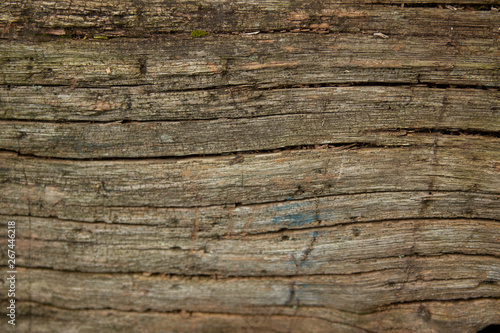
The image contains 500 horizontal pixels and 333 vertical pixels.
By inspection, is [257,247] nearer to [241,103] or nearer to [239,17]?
[241,103]

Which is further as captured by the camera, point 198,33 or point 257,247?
point 257,247

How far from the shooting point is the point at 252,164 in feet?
7.79

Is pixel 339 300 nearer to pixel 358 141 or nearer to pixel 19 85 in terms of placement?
pixel 358 141

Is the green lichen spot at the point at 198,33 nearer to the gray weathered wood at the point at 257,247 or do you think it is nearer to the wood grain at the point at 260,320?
the gray weathered wood at the point at 257,247

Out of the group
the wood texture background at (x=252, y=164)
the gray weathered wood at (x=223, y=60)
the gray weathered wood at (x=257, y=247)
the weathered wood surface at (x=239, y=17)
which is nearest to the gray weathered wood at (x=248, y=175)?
the wood texture background at (x=252, y=164)

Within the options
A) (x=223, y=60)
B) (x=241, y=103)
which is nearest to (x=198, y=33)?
(x=223, y=60)

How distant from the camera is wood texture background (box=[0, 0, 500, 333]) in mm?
2318

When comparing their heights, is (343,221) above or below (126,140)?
below

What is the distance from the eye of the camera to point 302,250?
8.11 feet

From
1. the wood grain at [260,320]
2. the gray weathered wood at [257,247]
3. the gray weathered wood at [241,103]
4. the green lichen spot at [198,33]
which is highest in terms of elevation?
the green lichen spot at [198,33]

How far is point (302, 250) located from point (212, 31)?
170cm

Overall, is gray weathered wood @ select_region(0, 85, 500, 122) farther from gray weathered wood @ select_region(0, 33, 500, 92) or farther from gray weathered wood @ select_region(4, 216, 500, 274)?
gray weathered wood @ select_region(4, 216, 500, 274)

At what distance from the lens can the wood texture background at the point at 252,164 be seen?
232cm

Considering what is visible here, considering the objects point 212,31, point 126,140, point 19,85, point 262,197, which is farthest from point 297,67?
point 19,85
